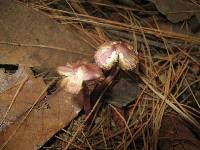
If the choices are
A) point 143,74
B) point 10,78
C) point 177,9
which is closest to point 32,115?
point 10,78

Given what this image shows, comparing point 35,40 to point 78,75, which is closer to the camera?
point 78,75

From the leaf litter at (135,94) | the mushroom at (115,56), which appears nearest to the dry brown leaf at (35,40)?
the leaf litter at (135,94)

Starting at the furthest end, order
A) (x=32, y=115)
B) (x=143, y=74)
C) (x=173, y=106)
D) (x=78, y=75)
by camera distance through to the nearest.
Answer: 1. (x=143, y=74)
2. (x=173, y=106)
3. (x=32, y=115)
4. (x=78, y=75)

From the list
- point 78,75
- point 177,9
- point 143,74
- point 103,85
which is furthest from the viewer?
point 177,9

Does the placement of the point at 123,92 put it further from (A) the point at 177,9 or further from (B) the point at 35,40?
(A) the point at 177,9

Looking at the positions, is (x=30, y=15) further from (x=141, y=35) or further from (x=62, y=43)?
(x=141, y=35)

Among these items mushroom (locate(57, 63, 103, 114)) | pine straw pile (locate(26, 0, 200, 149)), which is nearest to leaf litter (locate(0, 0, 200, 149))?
pine straw pile (locate(26, 0, 200, 149))

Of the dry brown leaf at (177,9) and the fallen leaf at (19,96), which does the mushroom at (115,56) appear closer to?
the fallen leaf at (19,96)
